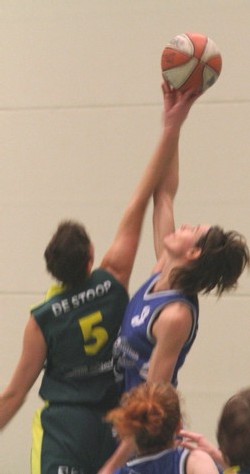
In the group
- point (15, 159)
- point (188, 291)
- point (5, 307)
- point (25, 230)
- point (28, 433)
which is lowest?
point (28, 433)

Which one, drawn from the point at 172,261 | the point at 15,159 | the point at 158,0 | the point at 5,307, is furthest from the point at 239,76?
the point at 172,261

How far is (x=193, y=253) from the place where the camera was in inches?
92.8

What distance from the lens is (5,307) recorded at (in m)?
4.21

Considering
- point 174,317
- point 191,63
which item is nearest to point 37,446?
point 174,317

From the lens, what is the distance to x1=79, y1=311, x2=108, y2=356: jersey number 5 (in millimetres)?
2529

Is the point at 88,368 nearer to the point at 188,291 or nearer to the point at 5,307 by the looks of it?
the point at 188,291

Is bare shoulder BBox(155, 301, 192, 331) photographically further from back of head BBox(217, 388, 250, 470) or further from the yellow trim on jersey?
the yellow trim on jersey

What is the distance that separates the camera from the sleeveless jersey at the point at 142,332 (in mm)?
2322

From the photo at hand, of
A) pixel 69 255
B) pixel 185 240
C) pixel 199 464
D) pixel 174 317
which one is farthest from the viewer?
pixel 69 255

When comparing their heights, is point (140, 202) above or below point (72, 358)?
above

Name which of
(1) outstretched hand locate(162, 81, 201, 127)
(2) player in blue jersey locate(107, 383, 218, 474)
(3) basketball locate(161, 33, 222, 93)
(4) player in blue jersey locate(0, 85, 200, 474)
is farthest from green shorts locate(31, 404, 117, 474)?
(3) basketball locate(161, 33, 222, 93)

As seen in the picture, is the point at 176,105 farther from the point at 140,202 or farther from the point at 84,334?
the point at 84,334

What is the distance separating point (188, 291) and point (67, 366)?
1.45 feet

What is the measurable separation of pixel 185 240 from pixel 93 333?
0.38 metres
